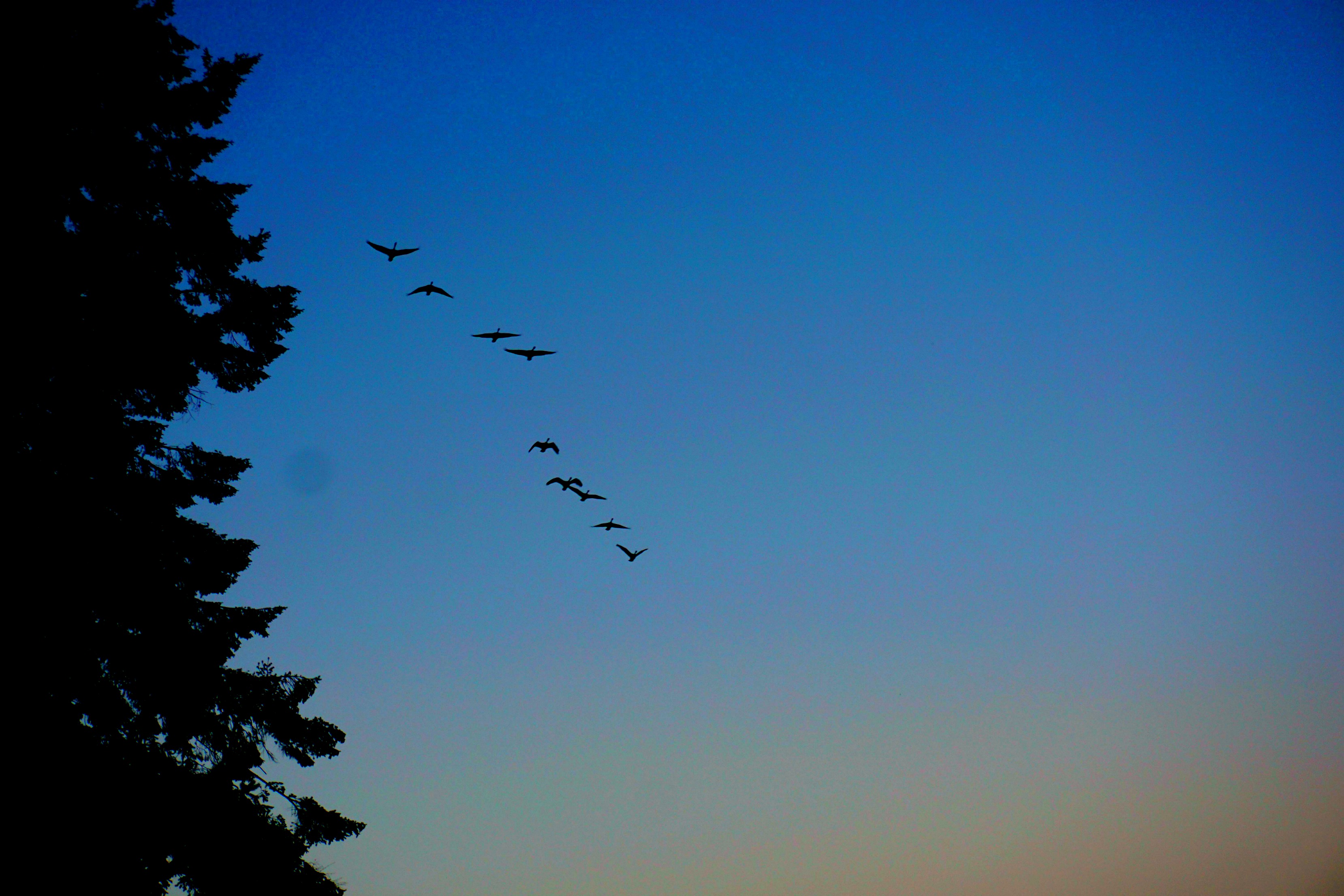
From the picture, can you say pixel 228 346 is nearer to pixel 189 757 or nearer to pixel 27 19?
pixel 27 19

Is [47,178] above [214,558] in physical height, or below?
above

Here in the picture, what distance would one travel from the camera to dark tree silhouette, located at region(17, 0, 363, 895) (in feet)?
23.5

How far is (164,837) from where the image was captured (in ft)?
24.6

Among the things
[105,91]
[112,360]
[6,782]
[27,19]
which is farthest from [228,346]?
[6,782]

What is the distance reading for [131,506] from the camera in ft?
27.2

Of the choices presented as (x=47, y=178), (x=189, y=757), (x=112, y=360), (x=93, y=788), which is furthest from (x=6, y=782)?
(x=47, y=178)

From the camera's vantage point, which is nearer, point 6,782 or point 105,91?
point 6,782

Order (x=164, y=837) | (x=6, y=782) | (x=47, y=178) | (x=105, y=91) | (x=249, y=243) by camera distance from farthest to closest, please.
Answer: (x=249, y=243) < (x=105, y=91) < (x=47, y=178) < (x=164, y=837) < (x=6, y=782)

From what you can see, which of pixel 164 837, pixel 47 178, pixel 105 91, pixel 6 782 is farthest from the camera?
pixel 105 91

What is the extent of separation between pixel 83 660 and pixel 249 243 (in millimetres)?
5333

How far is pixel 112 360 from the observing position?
8258mm

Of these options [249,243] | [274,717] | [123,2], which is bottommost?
[274,717]

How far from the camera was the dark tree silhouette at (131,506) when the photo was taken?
717 centimetres

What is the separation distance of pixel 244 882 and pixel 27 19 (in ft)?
30.4
